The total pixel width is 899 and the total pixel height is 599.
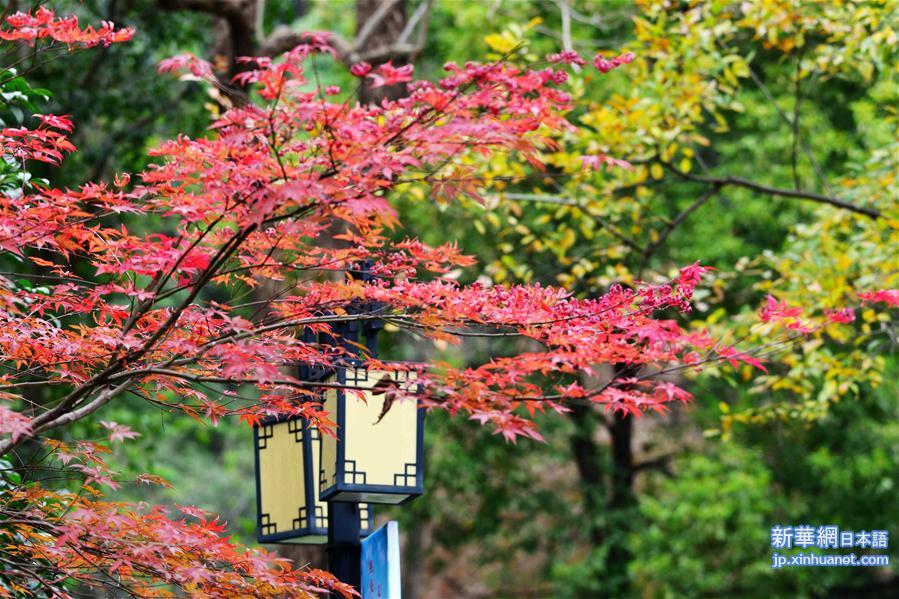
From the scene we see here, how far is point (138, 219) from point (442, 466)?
440 centimetres

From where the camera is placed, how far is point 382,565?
3.37 meters

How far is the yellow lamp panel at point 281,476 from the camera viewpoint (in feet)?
13.0

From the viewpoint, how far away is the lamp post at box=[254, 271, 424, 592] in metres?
3.51

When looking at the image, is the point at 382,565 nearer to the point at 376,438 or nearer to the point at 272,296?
the point at 376,438

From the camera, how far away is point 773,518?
10.2 meters

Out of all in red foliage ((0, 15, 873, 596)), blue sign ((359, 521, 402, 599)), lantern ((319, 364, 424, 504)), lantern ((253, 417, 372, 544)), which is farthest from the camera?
lantern ((253, 417, 372, 544))

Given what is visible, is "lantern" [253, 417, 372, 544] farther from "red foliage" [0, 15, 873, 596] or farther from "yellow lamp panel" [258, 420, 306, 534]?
"red foliage" [0, 15, 873, 596]

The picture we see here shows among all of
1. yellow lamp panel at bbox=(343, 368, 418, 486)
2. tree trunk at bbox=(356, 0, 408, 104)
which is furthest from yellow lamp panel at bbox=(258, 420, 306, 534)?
tree trunk at bbox=(356, 0, 408, 104)

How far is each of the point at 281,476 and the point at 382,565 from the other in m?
0.80

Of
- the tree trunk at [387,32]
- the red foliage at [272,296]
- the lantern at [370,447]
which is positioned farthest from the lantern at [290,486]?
the tree trunk at [387,32]

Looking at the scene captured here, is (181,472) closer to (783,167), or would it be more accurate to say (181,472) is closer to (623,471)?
(623,471)

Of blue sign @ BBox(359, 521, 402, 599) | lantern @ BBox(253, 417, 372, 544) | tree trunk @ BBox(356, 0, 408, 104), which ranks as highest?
tree trunk @ BBox(356, 0, 408, 104)

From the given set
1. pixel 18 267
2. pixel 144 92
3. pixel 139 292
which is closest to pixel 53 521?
pixel 139 292

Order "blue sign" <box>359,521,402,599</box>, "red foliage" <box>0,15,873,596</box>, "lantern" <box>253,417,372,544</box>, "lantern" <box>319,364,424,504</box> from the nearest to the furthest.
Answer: "red foliage" <box>0,15,873,596</box> → "blue sign" <box>359,521,402,599</box> → "lantern" <box>319,364,424,504</box> → "lantern" <box>253,417,372,544</box>
